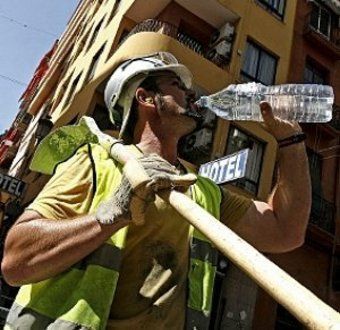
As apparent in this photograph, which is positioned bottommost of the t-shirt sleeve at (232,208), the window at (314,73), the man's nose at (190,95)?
the t-shirt sleeve at (232,208)

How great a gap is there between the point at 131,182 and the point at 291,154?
42.4 inches

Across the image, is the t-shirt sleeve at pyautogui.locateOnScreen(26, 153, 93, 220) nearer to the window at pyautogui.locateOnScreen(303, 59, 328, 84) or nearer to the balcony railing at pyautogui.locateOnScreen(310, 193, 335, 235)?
the balcony railing at pyautogui.locateOnScreen(310, 193, 335, 235)

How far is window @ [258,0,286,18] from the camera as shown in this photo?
52.3ft

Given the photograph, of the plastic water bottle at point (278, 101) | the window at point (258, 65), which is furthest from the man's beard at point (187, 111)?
the window at point (258, 65)

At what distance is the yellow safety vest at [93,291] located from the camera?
5.62ft

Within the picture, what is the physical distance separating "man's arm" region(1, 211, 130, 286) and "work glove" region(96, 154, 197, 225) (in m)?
0.03

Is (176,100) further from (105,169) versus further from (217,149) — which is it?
(217,149)

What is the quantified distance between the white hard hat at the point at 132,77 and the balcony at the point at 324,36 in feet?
49.6

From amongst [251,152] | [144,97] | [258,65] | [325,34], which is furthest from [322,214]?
[144,97]

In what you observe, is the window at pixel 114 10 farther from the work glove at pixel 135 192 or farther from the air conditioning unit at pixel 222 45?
the work glove at pixel 135 192

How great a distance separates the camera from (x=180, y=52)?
1266cm

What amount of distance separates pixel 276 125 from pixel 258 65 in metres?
12.7

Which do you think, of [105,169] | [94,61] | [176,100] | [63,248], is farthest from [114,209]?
[94,61]

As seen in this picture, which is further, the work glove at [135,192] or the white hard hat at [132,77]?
the white hard hat at [132,77]
